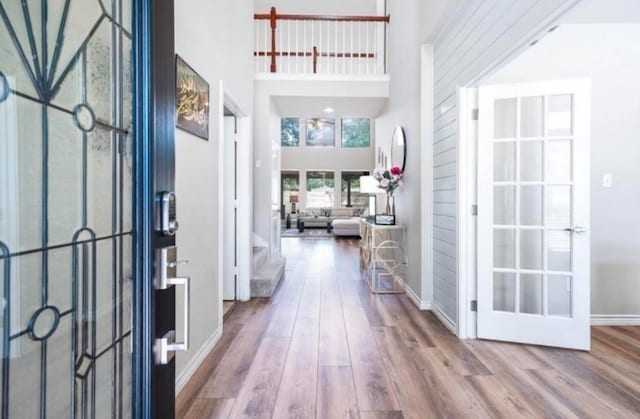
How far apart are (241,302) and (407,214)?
216 centimetres

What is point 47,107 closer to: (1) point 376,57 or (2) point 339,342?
(2) point 339,342

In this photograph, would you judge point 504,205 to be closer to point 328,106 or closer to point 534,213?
point 534,213

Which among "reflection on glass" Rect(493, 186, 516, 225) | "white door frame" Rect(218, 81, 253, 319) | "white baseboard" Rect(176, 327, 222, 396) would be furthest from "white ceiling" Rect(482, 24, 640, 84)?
"white baseboard" Rect(176, 327, 222, 396)

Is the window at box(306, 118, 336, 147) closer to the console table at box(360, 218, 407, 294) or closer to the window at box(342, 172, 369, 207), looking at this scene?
the window at box(342, 172, 369, 207)

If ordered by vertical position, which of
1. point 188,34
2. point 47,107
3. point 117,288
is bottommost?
point 117,288

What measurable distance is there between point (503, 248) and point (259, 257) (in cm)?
279

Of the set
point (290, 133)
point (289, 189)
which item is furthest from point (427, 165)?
point (290, 133)

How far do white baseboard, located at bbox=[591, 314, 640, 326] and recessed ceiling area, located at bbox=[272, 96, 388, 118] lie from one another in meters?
3.64

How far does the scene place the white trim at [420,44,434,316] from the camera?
345cm

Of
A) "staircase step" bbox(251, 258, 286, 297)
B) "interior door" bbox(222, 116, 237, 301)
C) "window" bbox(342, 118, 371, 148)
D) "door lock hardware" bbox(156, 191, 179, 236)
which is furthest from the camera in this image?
"window" bbox(342, 118, 371, 148)

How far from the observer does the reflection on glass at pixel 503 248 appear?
8.77ft

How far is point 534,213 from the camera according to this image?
2621 mm

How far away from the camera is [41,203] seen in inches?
25.4

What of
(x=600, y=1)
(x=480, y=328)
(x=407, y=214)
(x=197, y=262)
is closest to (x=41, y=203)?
(x=197, y=262)
